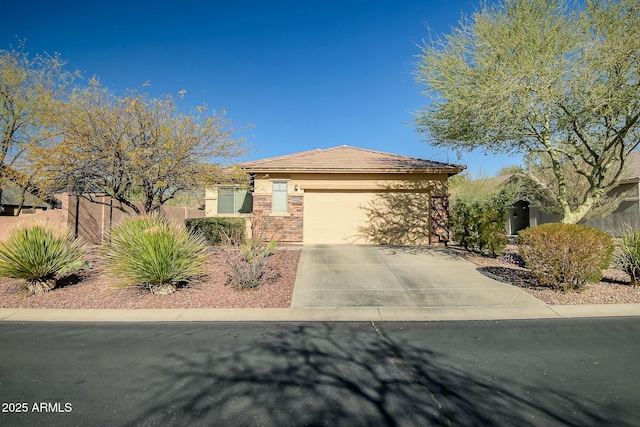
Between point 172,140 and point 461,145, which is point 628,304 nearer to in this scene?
point 461,145

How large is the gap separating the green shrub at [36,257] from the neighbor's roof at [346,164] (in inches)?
295

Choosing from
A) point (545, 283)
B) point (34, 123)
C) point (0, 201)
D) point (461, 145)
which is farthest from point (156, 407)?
point (0, 201)

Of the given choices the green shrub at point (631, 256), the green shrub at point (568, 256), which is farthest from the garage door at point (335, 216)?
the green shrub at point (631, 256)

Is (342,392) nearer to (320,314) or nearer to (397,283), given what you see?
(320,314)

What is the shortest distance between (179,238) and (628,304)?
9.62 metres

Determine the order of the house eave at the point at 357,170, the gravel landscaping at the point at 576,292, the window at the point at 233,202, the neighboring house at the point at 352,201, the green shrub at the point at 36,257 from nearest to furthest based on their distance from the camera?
the gravel landscaping at the point at 576,292
the green shrub at the point at 36,257
the house eave at the point at 357,170
the neighboring house at the point at 352,201
the window at the point at 233,202

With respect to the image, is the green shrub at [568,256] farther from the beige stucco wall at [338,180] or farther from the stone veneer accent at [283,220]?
the stone veneer accent at [283,220]

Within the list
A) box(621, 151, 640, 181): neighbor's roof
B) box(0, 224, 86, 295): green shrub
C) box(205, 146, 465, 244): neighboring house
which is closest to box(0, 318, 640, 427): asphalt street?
box(0, 224, 86, 295): green shrub

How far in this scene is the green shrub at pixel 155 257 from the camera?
24.5 feet

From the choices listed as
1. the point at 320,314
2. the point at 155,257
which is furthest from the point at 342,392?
the point at 155,257

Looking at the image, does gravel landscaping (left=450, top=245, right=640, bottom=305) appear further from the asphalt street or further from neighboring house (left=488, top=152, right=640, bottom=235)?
neighboring house (left=488, top=152, right=640, bottom=235)

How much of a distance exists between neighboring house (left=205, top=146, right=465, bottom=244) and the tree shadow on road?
10151 millimetres

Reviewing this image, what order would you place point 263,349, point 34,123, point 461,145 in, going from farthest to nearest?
point 34,123
point 461,145
point 263,349

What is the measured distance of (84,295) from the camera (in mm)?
7758
